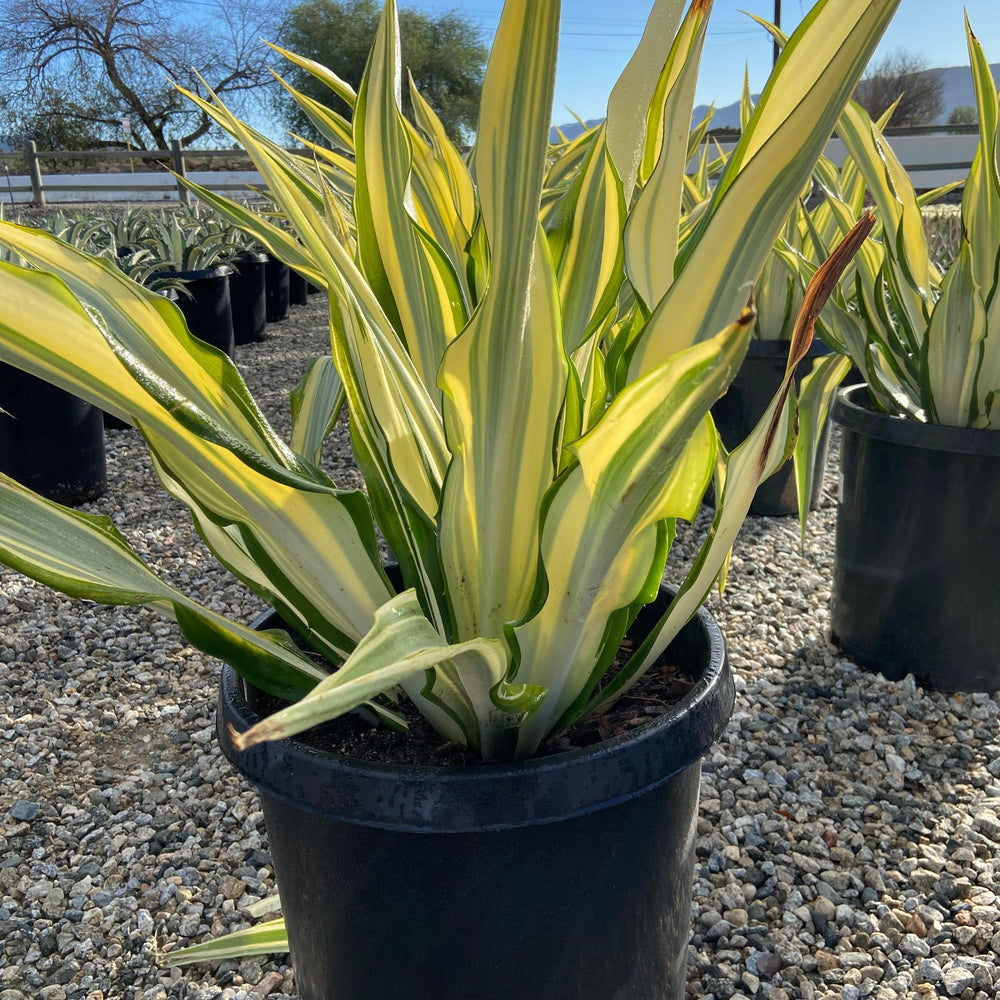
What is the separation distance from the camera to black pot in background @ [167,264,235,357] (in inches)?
129

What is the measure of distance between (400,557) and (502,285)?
24 centimetres

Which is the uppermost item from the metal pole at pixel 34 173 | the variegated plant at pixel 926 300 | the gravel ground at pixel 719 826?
the metal pole at pixel 34 173

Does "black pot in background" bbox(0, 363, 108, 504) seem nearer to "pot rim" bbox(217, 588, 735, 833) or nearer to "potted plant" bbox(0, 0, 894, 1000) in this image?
"potted plant" bbox(0, 0, 894, 1000)

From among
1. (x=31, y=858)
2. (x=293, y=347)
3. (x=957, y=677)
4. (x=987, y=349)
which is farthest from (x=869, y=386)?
(x=293, y=347)

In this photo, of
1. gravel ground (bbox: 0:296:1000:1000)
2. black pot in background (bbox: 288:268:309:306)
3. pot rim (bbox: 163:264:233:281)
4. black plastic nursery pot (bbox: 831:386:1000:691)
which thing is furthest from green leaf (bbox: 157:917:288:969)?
black pot in background (bbox: 288:268:309:306)

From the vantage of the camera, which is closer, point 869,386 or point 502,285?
point 502,285

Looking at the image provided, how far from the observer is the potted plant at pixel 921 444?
1193mm

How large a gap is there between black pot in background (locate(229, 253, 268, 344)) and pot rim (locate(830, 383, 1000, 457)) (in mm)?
3405

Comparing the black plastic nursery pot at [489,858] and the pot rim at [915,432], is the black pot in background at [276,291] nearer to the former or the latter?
the pot rim at [915,432]

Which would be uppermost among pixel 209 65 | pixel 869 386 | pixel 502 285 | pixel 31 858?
pixel 209 65

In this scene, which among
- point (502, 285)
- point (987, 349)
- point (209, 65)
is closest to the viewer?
point (502, 285)

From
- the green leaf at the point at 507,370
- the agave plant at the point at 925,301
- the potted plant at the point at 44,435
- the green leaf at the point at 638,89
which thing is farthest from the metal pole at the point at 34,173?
the green leaf at the point at 507,370

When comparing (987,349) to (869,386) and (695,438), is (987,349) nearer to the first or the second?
(869,386)

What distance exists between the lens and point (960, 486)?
1.24 m
